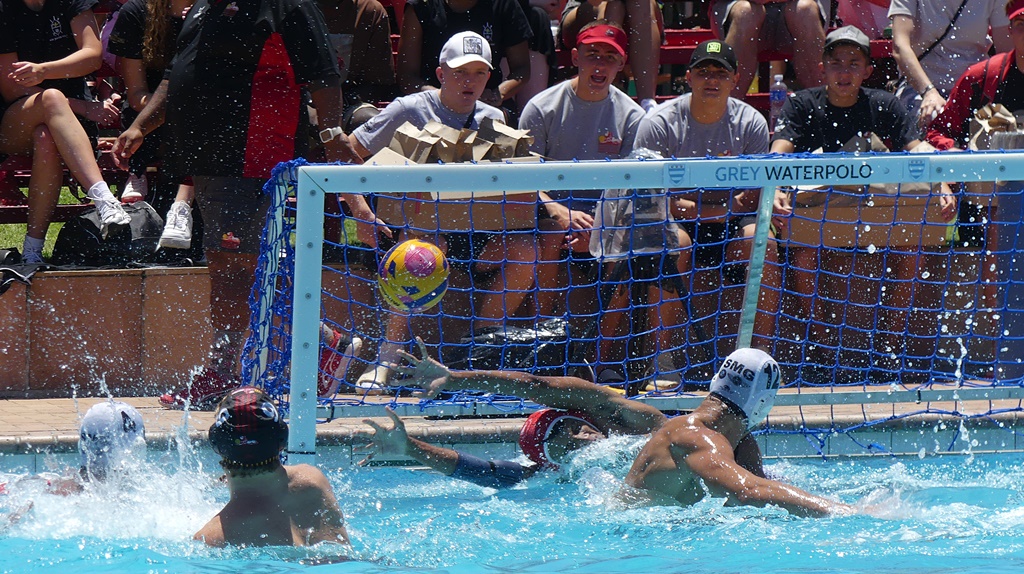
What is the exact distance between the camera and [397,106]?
22.4ft

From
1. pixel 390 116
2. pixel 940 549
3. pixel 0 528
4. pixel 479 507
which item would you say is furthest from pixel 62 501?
pixel 940 549

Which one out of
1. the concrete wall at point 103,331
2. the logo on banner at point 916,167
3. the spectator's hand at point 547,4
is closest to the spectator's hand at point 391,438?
the logo on banner at point 916,167

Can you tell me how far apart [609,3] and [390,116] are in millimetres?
1912

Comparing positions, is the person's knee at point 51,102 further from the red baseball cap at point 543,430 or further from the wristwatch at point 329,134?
the red baseball cap at point 543,430

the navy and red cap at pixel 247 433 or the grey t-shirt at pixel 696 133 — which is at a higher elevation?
the grey t-shirt at pixel 696 133

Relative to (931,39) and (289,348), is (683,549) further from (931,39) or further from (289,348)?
(931,39)

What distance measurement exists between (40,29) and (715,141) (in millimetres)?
3671

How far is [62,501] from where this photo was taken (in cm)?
482

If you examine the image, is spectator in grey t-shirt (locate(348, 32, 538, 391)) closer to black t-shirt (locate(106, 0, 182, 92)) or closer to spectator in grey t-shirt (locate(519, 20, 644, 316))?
spectator in grey t-shirt (locate(519, 20, 644, 316))

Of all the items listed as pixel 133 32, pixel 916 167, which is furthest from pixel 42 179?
pixel 916 167

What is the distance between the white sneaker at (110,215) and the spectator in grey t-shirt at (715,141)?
275 centimetres

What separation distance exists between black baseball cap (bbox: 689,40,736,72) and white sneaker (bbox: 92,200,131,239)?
122 inches

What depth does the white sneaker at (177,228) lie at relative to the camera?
677cm

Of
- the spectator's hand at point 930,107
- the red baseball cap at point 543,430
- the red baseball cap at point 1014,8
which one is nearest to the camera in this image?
the red baseball cap at point 543,430
